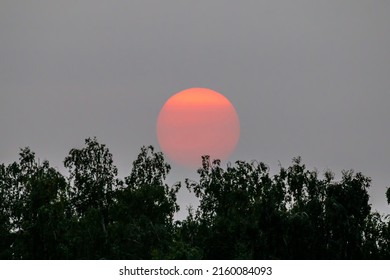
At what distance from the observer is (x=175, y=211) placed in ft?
241

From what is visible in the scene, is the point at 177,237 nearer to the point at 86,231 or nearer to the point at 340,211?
the point at 86,231

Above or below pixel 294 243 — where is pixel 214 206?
above

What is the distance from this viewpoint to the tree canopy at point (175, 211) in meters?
64.1

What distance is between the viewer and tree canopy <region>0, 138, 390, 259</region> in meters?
64.1

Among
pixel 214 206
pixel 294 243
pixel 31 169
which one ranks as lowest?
pixel 294 243

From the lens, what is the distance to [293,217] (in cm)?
6456

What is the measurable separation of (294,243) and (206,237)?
6165 millimetres

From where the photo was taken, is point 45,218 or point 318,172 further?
point 318,172

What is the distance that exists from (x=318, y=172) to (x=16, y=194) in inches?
877
